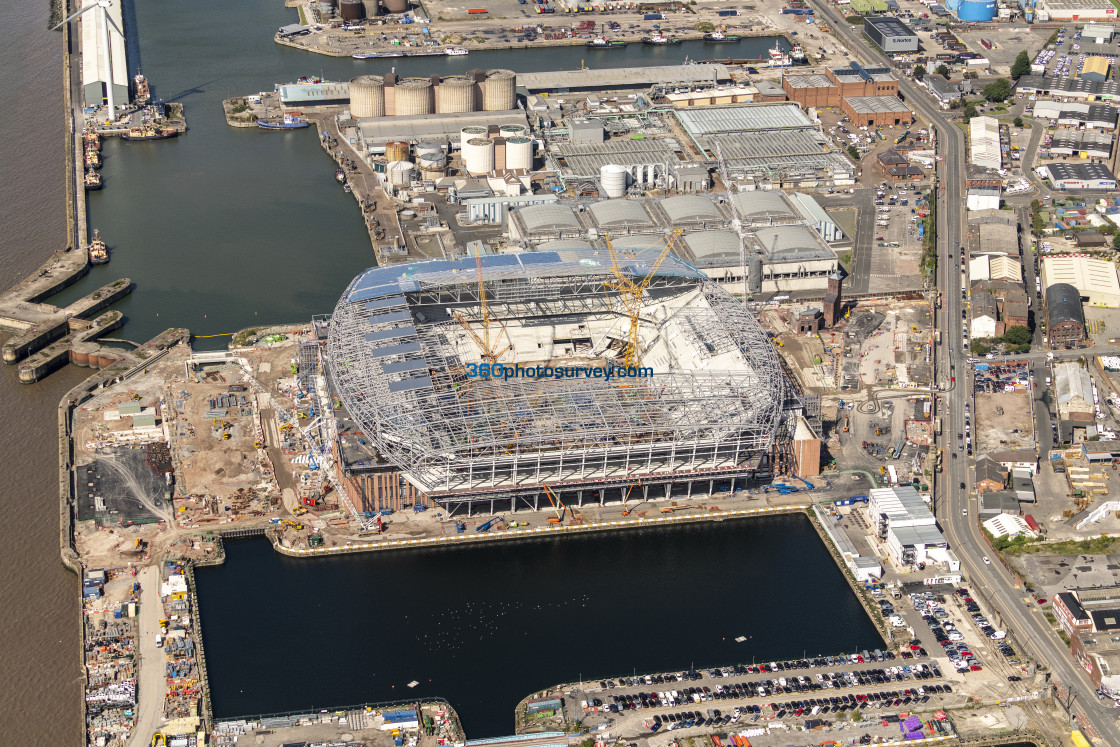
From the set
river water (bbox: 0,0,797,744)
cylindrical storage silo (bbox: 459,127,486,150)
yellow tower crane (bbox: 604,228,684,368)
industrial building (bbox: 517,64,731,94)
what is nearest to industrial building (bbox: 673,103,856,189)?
industrial building (bbox: 517,64,731,94)

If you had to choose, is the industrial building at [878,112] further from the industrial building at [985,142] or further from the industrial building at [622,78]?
the industrial building at [622,78]

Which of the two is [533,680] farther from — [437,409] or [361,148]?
[361,148]

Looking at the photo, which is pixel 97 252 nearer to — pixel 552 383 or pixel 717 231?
pixel 552 383

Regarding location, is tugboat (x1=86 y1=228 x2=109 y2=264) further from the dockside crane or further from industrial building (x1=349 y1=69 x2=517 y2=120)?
the dockside crane

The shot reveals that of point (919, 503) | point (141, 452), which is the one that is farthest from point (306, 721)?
point (919, 503)

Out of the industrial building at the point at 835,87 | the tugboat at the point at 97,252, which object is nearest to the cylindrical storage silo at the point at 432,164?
the tugboat at the point at 97,252

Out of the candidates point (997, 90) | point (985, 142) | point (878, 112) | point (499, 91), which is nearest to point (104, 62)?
point (499, 91)
